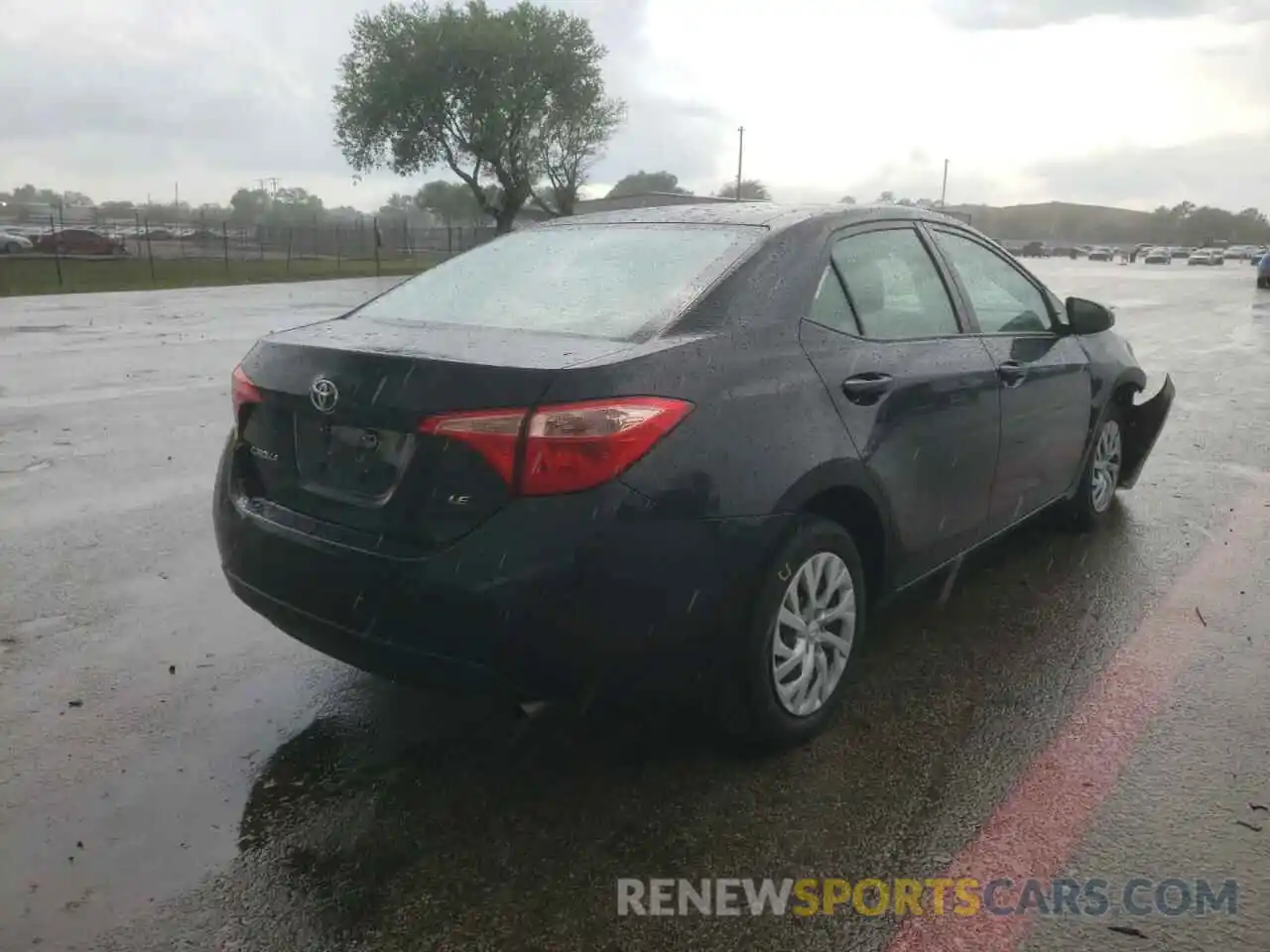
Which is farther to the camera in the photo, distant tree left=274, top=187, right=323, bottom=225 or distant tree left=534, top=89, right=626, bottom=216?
distant tree left=274, top=187, right=323, bottom=225

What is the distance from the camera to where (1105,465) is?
5332 mm

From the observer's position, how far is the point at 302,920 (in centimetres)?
235

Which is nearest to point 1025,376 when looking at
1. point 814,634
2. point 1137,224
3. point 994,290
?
point 994,290

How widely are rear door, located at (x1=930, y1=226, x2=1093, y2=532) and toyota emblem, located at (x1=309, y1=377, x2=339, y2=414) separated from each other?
7.94 ft

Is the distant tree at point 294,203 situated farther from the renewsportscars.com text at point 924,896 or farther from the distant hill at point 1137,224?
the renewsportscars.com text at point 924,896

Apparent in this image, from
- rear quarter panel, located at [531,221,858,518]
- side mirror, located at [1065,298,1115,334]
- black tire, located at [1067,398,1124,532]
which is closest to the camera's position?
rear quarter panel, located at [531,221,858,518]

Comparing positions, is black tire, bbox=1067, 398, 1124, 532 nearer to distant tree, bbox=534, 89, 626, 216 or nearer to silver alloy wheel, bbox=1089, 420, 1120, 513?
silver alloy wheel, bbox=1089, 420, 1120, 513

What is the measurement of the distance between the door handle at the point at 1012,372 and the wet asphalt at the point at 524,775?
94 cm

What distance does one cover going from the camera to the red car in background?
42.2 m

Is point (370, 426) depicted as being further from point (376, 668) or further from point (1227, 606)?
point (1227, 606)

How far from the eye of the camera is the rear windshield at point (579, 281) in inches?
120

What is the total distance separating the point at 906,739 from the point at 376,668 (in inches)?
62.9

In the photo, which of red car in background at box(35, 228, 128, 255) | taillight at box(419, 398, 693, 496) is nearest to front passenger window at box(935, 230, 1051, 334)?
taillight at box(419, 398, 693, 496)

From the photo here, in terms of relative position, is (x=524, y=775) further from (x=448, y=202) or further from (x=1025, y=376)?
(x=448, y=202)
